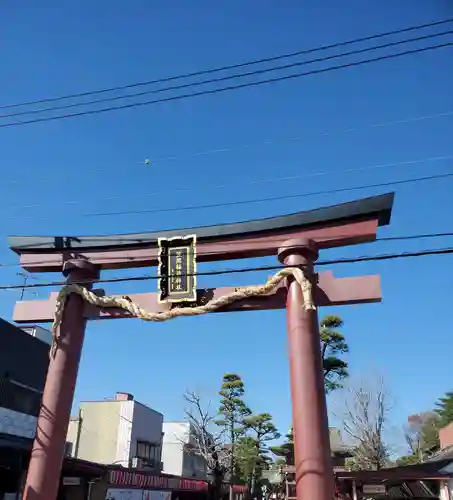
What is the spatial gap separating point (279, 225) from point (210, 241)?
161 cm

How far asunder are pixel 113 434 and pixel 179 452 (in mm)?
11127

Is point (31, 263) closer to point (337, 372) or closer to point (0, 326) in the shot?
point (0, 326)

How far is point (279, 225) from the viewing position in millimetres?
10797

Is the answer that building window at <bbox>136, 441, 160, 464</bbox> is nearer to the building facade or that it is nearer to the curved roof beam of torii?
the building facade

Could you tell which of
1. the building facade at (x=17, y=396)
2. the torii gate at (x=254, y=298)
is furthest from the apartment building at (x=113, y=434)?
the torii gate at (x=254, y=298)

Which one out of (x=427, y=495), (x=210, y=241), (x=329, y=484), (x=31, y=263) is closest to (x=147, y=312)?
→ (x=210, y=241)

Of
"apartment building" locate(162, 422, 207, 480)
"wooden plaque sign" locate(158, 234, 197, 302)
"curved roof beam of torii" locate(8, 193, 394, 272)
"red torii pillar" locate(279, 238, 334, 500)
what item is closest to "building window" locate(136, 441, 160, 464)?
"apartment building" locate(162, 422, 207, 480)

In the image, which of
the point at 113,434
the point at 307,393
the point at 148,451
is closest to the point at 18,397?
the point at 307,393

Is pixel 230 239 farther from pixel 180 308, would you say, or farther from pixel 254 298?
Answer: pixel 180 308

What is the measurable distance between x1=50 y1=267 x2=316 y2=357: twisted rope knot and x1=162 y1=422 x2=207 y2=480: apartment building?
32.7 meters

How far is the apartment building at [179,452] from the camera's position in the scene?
139 feet

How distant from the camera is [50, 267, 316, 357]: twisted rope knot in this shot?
10.0 meters

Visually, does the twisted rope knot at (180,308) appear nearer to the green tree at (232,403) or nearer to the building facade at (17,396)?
the building facade at (17,396)

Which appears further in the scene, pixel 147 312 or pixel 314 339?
pixel 147 312
